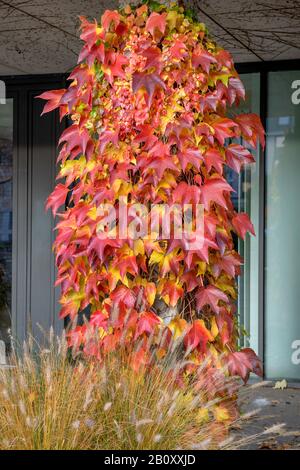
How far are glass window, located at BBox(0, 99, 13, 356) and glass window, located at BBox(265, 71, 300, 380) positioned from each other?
90.5 inches

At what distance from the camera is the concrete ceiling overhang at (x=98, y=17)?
4.66 m

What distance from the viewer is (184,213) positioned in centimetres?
324

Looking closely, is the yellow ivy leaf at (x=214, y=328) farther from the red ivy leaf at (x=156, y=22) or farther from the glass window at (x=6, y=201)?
the glass window at (x=6, y=201)

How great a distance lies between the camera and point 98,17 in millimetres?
4984

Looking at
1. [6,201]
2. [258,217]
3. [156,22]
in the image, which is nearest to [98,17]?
[156,22]

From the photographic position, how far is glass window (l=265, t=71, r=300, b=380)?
241 inches

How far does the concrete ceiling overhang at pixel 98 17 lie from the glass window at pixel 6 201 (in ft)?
2.14

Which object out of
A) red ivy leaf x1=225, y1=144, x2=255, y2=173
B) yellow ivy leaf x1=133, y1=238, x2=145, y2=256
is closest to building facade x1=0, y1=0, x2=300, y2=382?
red ivy leaf x1=225, y1=144, x2=255, y2=173

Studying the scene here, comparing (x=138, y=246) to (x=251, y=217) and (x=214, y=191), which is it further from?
(x=251, y=217)

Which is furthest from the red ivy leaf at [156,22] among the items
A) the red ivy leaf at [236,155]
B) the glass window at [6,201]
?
the glass window at [6,201]

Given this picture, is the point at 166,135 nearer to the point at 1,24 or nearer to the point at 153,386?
the point at 153,386

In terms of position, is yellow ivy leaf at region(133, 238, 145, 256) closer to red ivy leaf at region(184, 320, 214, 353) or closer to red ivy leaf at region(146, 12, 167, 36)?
red ivy leaf at region(184, 320, 214, 353)
